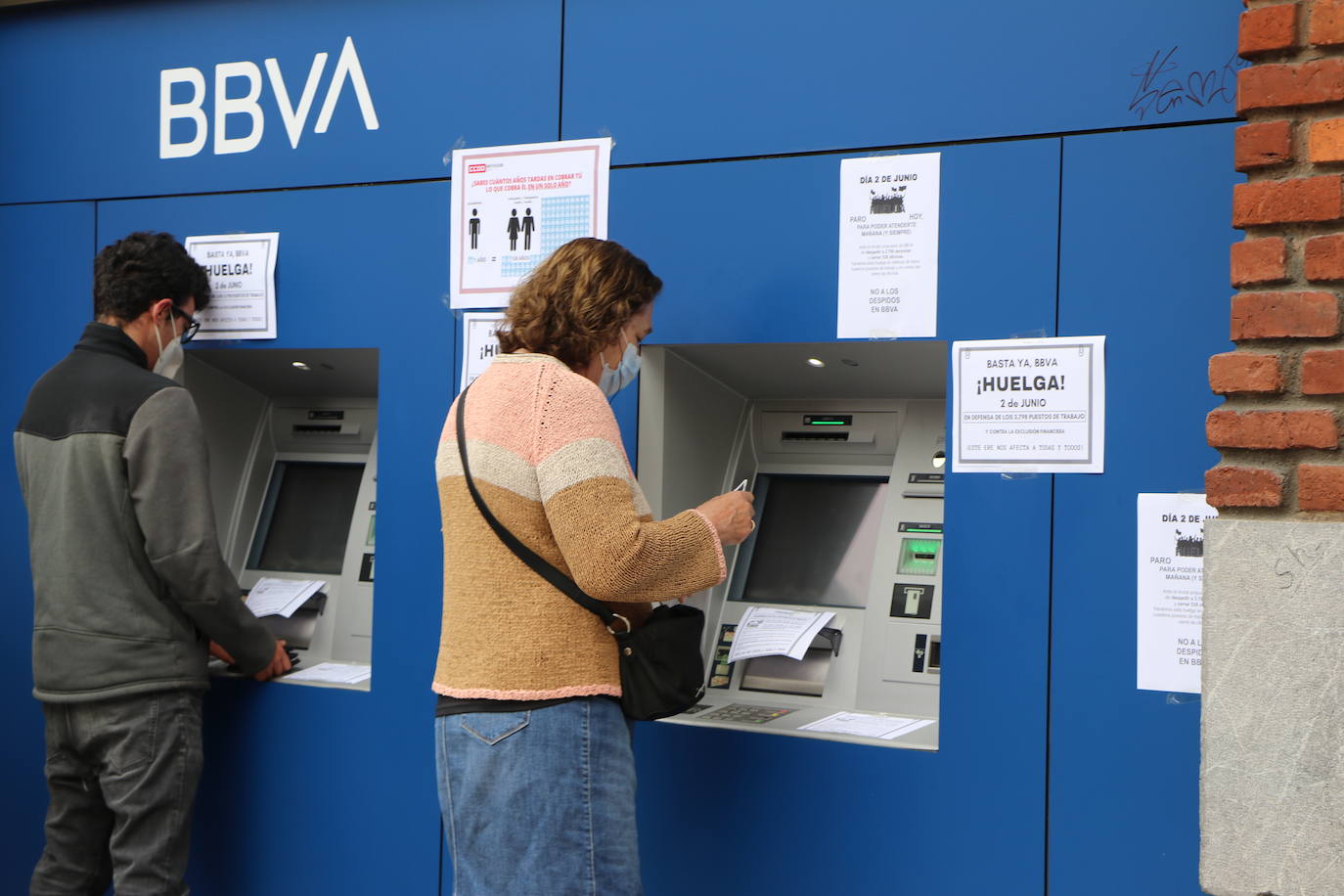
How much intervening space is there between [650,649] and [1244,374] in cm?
112

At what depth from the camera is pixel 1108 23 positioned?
2730 mm

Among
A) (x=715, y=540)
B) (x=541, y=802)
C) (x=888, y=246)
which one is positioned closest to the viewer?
(x=541, y=802)

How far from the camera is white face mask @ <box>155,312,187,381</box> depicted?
343cm

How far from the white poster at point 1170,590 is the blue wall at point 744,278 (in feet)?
0.14

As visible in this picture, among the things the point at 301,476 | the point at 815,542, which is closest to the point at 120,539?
the point at 301,476

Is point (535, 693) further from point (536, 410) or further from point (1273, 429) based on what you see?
point (1273, 429)

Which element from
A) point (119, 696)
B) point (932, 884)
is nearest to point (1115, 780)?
point (932, 884)

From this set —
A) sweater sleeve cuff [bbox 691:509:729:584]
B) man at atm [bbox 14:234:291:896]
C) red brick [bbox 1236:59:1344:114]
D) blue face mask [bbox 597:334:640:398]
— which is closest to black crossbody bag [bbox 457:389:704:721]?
sweater sleeve cuff [bbox 691:509:729:584]

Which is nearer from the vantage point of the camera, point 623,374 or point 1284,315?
point 1284,315

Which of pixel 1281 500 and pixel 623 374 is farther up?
pixel 623 374

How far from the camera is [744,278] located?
3.06 metres

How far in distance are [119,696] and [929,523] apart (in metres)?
2.02

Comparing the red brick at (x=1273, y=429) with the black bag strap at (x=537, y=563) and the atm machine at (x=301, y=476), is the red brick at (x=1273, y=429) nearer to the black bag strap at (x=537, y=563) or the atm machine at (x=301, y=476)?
the black bag strap at (x=537, y=563)

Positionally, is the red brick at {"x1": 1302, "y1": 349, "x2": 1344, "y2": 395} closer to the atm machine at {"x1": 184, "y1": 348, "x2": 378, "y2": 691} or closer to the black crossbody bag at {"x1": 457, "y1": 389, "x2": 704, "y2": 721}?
the black crossbody bag at {"x1": 457, "y1": 389, "x2": 704, "y2": 721}
